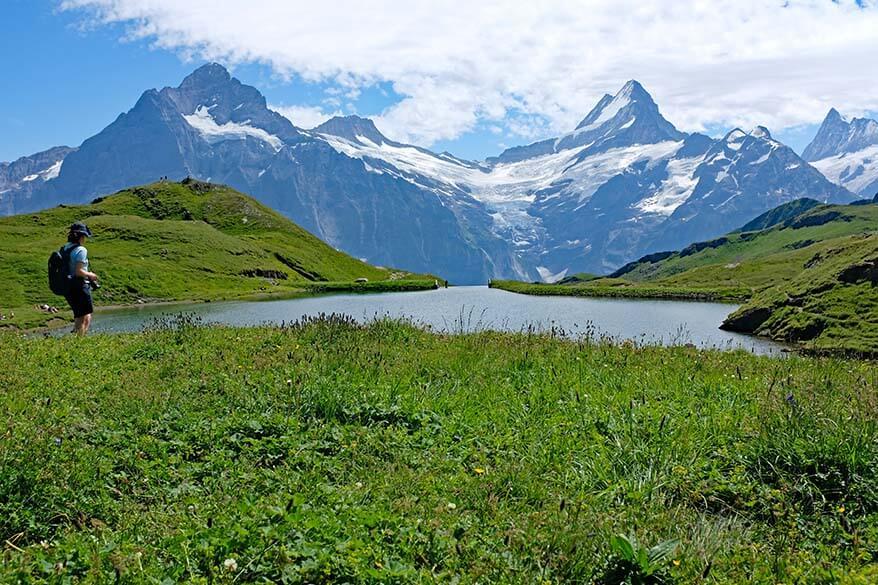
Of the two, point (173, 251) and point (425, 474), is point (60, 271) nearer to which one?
point (425, 474)

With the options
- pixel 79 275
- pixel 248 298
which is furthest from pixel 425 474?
pixel 248 298

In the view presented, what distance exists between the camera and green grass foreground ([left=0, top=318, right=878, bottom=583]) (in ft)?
19.0

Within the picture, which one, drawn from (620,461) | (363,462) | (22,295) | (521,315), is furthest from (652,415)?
(22,295)

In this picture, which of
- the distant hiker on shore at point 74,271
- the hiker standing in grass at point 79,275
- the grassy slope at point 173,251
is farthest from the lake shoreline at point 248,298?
the distant hiker on shore at point 74,271

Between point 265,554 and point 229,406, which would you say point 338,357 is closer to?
point 229,406

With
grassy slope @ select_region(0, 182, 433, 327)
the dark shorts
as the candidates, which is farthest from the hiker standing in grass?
grassy slope @ select_region(0, 182, 433, 327)

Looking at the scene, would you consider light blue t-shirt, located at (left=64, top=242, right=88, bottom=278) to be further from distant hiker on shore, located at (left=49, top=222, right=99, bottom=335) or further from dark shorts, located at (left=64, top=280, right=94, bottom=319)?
dark shorts, located at (left=64, top=280, right=94, bottom=319)

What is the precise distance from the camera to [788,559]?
600 cm

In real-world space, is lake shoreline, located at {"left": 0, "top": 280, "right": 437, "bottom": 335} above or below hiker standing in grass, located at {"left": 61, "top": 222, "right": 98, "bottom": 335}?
below

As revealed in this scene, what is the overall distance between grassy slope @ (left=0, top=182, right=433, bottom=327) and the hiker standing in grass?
38.2 m

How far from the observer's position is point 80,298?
63.7 feet

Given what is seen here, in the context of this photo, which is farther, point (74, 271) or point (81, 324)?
point (81, 324)

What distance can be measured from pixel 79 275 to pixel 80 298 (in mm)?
1076

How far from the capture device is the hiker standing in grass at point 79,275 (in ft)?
61.2
